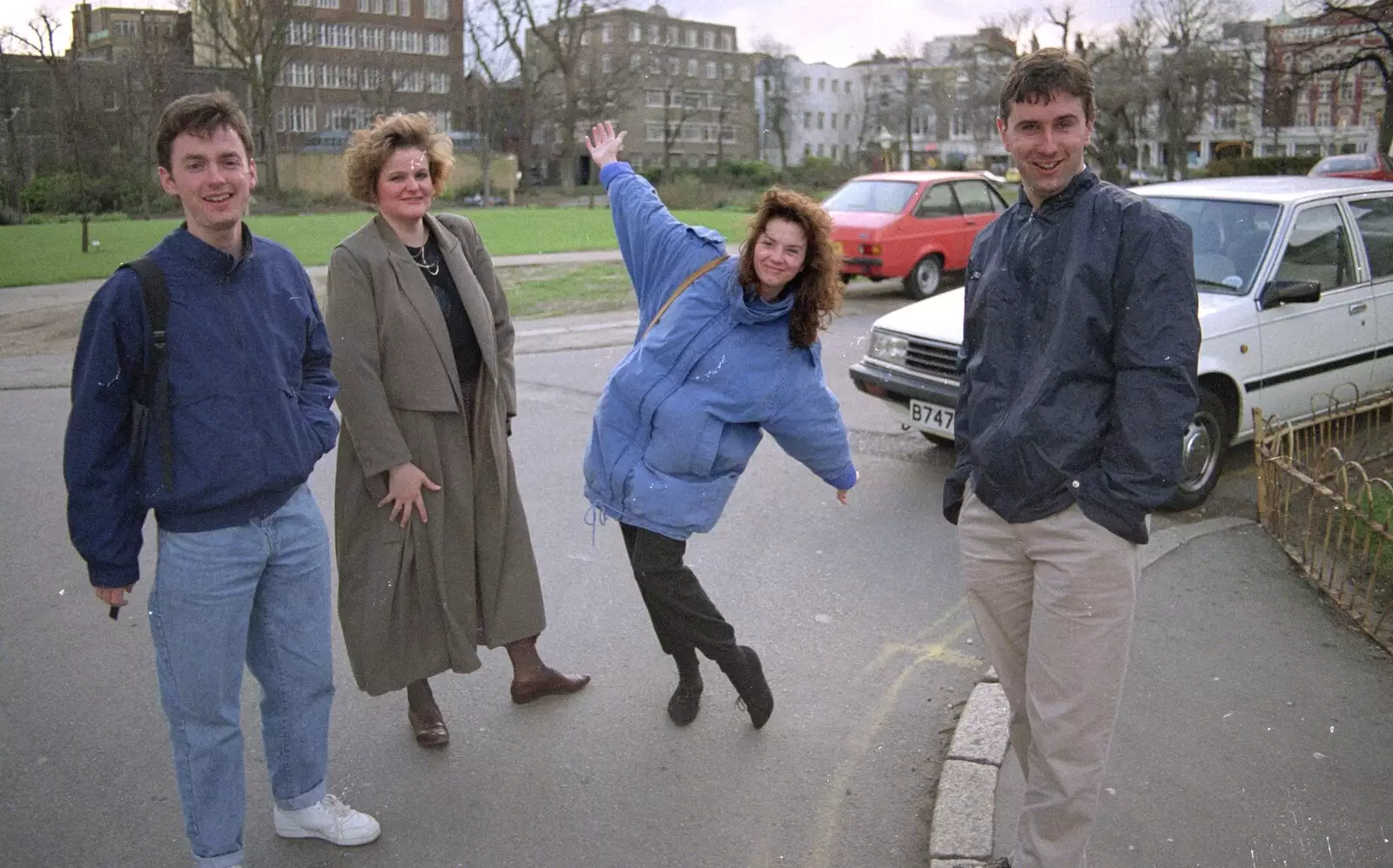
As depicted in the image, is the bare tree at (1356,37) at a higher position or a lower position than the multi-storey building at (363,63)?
lower

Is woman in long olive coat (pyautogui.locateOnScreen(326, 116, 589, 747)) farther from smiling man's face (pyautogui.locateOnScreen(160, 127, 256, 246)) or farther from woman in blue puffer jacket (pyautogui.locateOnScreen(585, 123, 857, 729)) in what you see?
smiling man's face (pyautogui.locateOnScreen(160, 127, 256, 246))

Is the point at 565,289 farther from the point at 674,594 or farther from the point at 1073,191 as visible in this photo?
the point at 1073,191

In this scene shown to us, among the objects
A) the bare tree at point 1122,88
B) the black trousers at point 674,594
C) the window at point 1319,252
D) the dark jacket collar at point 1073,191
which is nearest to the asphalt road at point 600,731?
the black trousers at point 674,594

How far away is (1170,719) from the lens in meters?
4.08

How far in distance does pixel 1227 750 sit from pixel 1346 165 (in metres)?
31.9

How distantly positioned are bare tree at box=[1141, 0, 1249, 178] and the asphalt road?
185ft

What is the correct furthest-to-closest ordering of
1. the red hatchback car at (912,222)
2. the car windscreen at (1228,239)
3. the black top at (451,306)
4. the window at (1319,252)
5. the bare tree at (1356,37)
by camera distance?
the bare tree at (1356,37) < the red hatchback car at (912,222) < the window at (1319,252) < the car windscreen at (1228,239) < the black top at (451,306)

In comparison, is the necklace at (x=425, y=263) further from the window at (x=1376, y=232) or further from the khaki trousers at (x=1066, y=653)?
the window at (x=1376, y=232)

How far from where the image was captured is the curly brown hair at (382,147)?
3648 millimetres

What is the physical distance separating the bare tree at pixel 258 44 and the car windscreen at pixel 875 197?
3751 cm

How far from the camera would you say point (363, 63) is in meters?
65.1

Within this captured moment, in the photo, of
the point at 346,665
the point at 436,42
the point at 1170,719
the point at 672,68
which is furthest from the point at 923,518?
the point at 672,68

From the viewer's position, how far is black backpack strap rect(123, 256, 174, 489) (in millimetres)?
2793

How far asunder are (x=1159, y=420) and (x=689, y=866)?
1.78m
